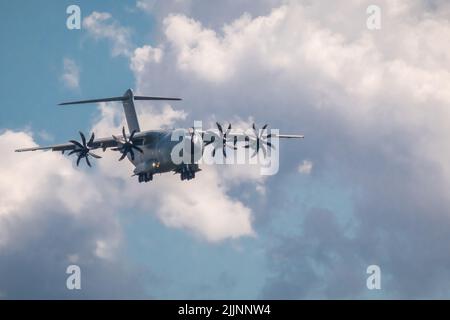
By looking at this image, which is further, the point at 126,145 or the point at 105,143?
the point at 105,143

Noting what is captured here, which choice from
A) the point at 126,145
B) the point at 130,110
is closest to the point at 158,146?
the point at 126,145

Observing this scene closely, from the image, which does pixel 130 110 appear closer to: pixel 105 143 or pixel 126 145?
pixel 105 143

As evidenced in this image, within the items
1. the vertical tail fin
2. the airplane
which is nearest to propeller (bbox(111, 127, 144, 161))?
the airplane

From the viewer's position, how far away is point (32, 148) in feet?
213

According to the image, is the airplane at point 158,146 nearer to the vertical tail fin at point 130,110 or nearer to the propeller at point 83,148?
the propeller at point 83,148

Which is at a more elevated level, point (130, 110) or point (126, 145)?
point (130, 110)

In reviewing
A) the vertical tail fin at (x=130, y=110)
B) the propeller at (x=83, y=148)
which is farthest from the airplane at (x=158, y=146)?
the vertical tail fin at (x=130, y=110)

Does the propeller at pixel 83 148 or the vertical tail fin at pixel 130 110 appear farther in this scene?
the vertical tail fin at pixel 130 110

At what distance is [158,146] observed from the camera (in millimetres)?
61406

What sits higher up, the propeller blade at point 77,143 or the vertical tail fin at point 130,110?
the vertical tail fin at point 130,110

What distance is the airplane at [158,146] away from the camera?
197 feet
